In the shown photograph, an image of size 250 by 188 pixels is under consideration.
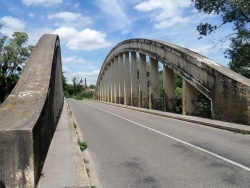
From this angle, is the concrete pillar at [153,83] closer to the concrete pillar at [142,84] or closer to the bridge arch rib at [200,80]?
the bridge arch rib at [200,80]

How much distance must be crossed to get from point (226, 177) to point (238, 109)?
27.7 feet

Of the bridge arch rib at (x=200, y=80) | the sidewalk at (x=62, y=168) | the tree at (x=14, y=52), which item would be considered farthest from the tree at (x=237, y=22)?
the tree at (x=14, y=52)

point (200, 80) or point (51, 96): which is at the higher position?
point (200, 80)

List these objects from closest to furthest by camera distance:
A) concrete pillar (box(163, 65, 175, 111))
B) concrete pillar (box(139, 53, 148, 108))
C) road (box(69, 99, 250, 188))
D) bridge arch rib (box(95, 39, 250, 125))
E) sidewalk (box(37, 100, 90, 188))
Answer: sidewalk (box(37, 100, 90, 188)), road (box(69, 99, 250, 188)), bridge arch rib (box(95, 39, 250, 125)), concrete pillar (box(163, 65, 175, 111)), concrete pillar (box(139, 53, 148, 108))

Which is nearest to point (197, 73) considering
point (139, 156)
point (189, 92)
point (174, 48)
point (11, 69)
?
point (189, 92)

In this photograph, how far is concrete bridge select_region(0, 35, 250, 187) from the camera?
4.90m

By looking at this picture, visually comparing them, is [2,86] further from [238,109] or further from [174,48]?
[238,109]

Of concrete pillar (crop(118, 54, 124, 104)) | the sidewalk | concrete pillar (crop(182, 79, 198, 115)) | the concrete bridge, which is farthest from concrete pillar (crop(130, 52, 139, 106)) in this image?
the sidewalk

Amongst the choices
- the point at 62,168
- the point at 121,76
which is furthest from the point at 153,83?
the point at 62,168

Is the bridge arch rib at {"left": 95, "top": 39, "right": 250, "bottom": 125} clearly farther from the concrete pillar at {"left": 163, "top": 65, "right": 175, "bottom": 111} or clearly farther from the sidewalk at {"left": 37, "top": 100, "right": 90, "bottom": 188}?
the sidewalk at {"left": 37, "top": 100, "right": 90, "bottom": 188}

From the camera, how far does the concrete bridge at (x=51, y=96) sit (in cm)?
490

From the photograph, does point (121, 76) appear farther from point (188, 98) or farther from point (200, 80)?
point (200, 80)

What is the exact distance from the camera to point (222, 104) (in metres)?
14.9

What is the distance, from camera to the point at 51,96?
9570mm
